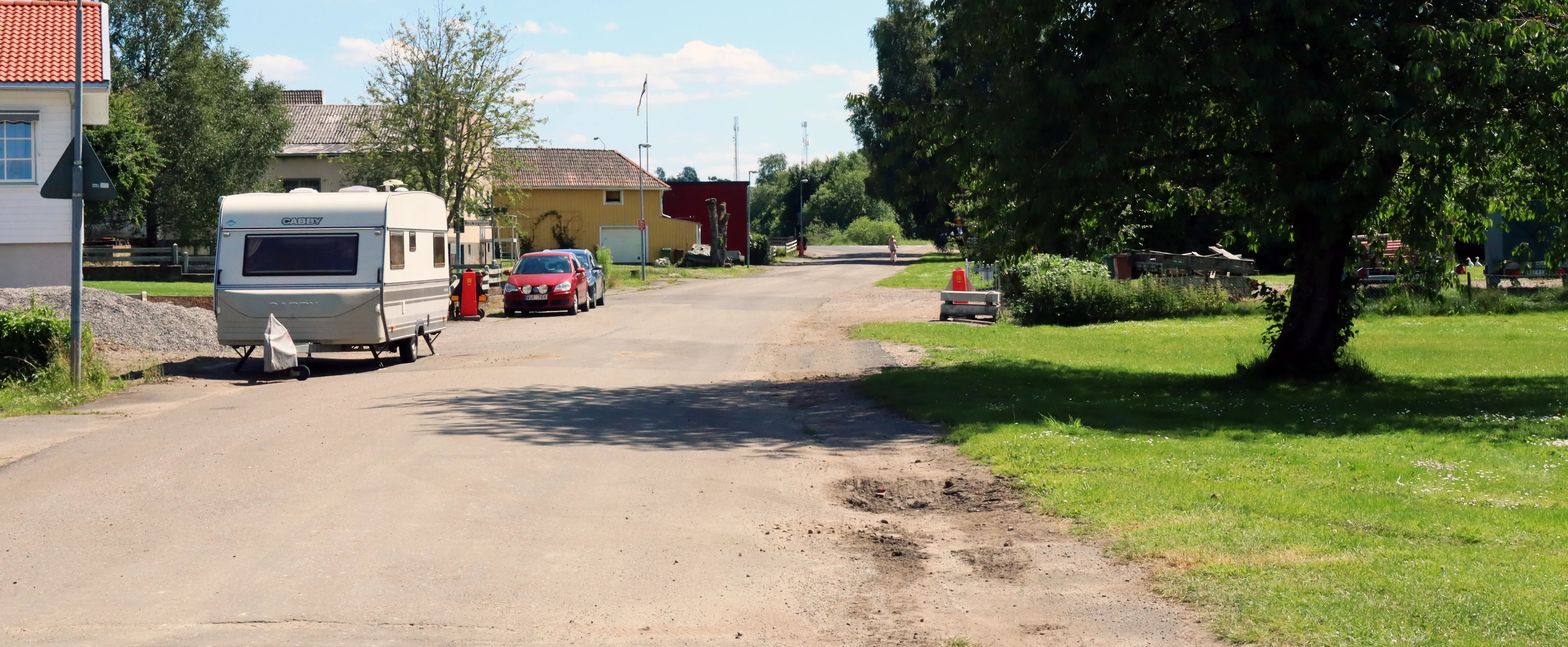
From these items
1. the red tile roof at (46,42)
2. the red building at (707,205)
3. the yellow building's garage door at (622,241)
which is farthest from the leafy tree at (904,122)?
the red tile roof at (46,42)

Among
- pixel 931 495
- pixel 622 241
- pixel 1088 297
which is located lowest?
pixel 931 495

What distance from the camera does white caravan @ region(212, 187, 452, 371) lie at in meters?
17.7

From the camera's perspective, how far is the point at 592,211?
70.9 metres

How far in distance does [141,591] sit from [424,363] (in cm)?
1342

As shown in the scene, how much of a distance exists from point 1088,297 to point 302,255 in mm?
16484

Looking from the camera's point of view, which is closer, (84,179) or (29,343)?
(84,179)

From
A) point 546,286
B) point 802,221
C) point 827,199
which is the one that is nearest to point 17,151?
point 546,286

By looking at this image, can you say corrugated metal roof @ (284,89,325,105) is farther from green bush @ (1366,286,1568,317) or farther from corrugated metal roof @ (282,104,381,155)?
green bush @ (1366,286,1568,317)

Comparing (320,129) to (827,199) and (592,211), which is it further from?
(827,199)

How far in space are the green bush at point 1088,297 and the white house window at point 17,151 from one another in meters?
20.5

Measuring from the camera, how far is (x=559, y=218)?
232 feet

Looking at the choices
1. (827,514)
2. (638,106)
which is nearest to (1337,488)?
(827,514)

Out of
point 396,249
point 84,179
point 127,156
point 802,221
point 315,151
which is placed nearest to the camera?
point 84,179

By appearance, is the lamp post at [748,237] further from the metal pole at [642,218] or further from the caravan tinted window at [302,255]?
the caravan tinted window at [302,255]
